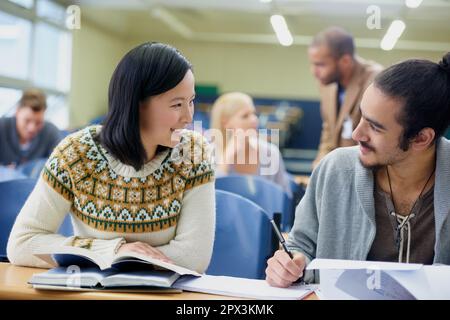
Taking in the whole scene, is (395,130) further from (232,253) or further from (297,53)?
(297,53)

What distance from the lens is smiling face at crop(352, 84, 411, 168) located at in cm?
126

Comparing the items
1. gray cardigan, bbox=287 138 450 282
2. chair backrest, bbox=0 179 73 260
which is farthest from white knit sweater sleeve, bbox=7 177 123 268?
chair backrest, bbox=0 179 73 260

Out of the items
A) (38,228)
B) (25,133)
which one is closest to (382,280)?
(38,228)

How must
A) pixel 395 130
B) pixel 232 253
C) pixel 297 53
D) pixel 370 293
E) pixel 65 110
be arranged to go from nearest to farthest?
pixel 370 293, pixel 395 130, pixel 232 253, pixel 65 110, pixel 297 53

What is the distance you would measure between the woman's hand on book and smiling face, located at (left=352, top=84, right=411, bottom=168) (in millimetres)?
498

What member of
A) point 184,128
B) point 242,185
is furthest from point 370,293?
point 242,185

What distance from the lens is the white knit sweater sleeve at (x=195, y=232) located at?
1.40m

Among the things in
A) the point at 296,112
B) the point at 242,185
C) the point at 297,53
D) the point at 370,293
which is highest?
the point at 297,53

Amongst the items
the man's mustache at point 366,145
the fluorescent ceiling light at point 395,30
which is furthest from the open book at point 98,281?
the fluorescent ceiling light at point 395,30

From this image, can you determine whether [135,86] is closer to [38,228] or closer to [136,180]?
[136,180]

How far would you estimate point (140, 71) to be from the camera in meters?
1.38

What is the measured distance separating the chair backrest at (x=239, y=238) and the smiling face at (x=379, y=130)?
0.44 metres

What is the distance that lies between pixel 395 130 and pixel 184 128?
50 centimetres

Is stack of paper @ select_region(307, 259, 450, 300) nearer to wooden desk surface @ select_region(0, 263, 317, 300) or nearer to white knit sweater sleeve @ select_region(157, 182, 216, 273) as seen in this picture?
wooden desk surface @ select_region(0, 263, 317, 300)
